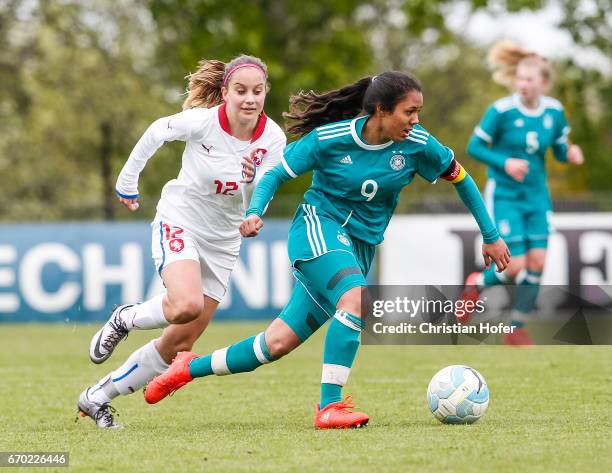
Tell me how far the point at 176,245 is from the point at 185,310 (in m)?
0.43

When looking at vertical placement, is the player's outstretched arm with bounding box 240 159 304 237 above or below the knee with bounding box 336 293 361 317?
above

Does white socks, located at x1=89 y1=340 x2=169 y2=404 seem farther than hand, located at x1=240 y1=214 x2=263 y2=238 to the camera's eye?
Yes

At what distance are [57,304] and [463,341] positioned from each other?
33.7 ft

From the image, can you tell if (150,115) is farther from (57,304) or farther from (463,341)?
(463,341)

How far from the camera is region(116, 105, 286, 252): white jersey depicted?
6786 mm

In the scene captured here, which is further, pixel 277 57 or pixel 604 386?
pixel 277 57

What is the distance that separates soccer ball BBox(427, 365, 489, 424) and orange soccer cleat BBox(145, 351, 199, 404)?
1325 millimetres

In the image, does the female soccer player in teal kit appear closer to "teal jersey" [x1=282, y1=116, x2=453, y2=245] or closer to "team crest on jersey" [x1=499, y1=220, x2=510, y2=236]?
"teal jersey" [x1=282, y1=116, x2=453, y2=245]

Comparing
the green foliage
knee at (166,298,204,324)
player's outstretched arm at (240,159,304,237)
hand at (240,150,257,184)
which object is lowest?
knee at (166,298,204,324)

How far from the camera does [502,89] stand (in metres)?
41.6

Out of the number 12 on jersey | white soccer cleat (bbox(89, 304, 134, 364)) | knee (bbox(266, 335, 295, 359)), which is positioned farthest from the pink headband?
knee (bbox(266, 335, 295, 359))

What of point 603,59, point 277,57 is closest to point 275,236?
point 277,57

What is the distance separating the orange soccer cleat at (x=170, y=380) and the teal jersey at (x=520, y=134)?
18.5ft

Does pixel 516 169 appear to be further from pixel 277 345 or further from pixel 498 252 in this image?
pixel 277 345
